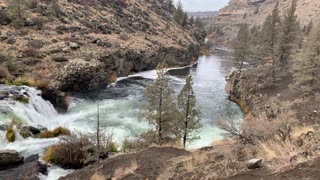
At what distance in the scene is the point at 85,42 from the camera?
6184cm

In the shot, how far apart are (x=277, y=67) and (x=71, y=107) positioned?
112ft

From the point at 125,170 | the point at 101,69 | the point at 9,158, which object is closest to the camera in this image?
the point at 125,170

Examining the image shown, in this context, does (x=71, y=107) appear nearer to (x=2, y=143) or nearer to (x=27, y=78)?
(x=27, y=78)

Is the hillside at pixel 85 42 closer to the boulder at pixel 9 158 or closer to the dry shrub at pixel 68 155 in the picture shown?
the boulder at pixel 9 158

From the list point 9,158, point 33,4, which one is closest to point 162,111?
point 9,158

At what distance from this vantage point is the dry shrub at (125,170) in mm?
14315

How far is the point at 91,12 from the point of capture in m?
81.5

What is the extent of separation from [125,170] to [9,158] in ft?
36.2

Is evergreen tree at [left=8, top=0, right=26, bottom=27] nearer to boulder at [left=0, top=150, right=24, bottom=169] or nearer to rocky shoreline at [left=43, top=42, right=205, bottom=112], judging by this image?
rocky shoreline at [left=43, top=42, right=205, bottom=112]

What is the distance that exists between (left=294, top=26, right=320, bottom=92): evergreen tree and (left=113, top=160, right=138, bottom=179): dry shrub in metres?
32.0

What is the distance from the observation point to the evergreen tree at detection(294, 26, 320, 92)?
40031mm

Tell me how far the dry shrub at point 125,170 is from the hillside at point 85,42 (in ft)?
94.3

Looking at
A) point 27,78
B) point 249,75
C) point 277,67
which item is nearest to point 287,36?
point 277,67

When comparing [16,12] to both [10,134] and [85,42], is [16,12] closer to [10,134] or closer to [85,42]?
[85,42]
